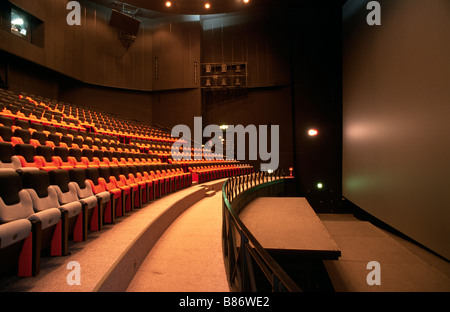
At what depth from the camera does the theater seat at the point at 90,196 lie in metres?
1.95

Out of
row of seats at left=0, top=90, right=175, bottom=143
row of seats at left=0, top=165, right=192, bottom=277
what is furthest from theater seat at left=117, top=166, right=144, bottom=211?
row of seats at left=0, top=90, right=175, bottom=143

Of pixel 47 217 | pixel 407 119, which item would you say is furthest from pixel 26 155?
pixel 407 119

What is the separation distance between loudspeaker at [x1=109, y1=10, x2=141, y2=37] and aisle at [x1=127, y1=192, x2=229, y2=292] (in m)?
9.46

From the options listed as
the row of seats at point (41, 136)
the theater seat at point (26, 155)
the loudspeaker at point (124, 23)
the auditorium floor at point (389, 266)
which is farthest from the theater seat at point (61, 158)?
the loudspeaker at point (124, 23)

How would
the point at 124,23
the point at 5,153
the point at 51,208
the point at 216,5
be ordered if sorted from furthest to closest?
the point at 124,23
the point at 216,5
the point at 5,153
the point at 51,208

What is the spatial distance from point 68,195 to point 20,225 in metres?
0.70

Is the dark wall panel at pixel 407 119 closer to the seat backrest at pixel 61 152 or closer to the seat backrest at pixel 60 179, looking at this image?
the seat backrest at pixel 60 179

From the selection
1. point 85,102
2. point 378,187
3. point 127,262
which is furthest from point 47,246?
point 85,102

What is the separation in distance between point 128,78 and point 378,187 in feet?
31.9

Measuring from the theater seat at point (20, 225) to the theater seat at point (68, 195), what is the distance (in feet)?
0.90

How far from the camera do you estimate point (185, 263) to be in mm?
1807

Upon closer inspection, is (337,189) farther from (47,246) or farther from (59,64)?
(59,64)

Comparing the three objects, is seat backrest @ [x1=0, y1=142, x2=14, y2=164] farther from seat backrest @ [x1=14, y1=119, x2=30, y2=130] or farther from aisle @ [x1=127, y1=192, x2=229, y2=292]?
seat backrest @ [x1=14, y1=119, x2=30, y2=130]

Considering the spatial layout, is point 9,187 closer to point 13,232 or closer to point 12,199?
point 12,199
